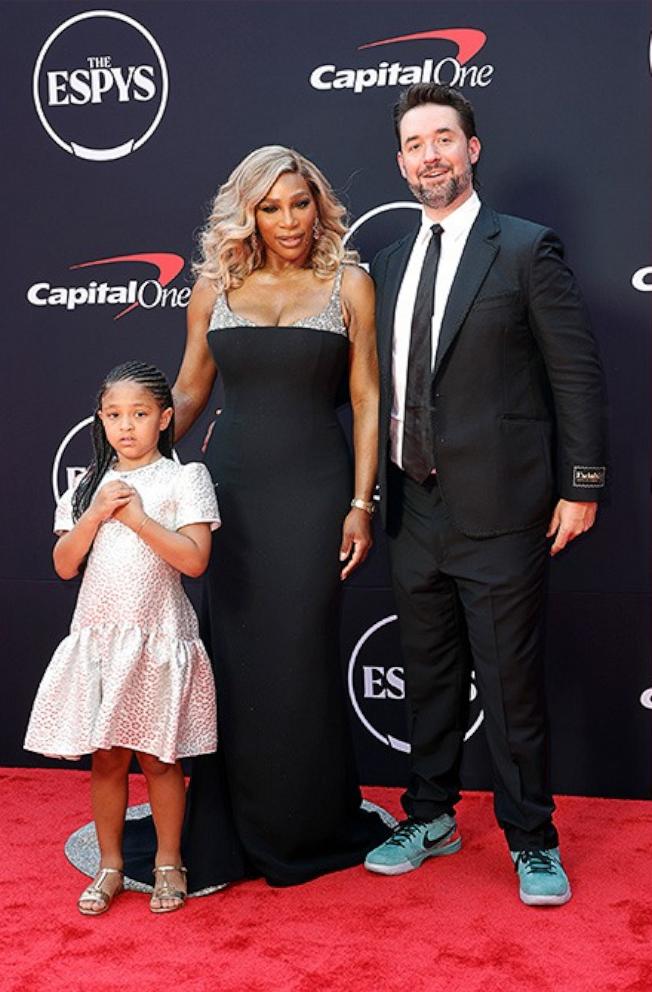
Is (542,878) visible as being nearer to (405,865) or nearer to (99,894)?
(405,865)

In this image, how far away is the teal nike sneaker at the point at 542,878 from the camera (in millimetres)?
2854

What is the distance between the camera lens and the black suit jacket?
287 centimetres

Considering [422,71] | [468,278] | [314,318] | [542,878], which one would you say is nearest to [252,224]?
[314,318]

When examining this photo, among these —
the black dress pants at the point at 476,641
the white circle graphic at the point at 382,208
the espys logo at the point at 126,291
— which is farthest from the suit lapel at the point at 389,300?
the espys logo at the point at 126,291

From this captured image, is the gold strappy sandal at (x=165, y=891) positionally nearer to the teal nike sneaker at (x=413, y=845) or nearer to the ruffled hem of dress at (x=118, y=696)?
the ruffled hem of dress at (x=118, y=696)

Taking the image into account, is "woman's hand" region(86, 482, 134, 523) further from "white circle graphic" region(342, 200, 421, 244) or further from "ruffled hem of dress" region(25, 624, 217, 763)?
"white circle graphic" region(342, 200, 421, 244)

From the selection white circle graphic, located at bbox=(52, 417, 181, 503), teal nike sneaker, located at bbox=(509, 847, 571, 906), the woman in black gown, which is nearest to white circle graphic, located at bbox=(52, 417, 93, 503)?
white circle graphic, located at bbox=(52, 417, 181, 503)

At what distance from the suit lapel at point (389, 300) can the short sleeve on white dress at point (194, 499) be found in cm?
54

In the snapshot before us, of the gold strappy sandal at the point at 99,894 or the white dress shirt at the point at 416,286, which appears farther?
the white dress shirt at the point at 416,286

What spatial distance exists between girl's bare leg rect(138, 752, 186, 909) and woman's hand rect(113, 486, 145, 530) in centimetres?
54

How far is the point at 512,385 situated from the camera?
291cm

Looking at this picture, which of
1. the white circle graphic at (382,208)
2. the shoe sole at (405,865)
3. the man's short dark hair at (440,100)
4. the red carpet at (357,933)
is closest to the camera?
the red carpet at (357,933)

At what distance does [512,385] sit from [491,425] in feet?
0.35

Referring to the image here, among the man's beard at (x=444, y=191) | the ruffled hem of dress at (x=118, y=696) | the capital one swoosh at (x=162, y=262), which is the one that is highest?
the man's beard at (x=444, y=191)
